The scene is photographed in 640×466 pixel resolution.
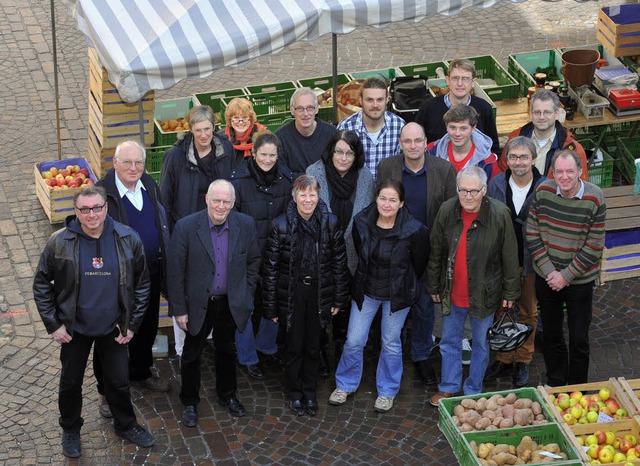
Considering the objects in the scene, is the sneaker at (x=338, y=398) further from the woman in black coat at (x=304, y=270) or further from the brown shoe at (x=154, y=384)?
the brown shoe at (x=154, y=384)

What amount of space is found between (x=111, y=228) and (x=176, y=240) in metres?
0.54

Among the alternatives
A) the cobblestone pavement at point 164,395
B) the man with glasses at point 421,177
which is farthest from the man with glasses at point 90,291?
the man with glasses at point 421,177

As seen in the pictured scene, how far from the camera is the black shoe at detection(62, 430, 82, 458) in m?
9.20

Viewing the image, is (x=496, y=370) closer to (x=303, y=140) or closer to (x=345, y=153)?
(x=345, y=153)

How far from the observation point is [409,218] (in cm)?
938

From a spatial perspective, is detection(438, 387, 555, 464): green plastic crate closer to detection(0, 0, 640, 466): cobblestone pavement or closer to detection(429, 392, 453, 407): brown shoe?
detection(0, 0, 640, 466): cobblestone pavement

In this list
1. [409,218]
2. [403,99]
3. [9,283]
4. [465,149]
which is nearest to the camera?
[409,218]

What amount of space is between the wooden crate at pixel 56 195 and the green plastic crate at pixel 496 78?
4.23m

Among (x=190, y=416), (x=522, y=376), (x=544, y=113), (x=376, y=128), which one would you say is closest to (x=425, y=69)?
(x=376, y=128)

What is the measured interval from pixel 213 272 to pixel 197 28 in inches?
94.5

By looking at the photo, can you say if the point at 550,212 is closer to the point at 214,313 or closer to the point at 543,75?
the point at 214,313

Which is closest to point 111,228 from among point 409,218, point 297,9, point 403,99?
point 409,218

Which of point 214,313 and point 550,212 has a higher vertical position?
point 550,212

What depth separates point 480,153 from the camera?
10.1 m
